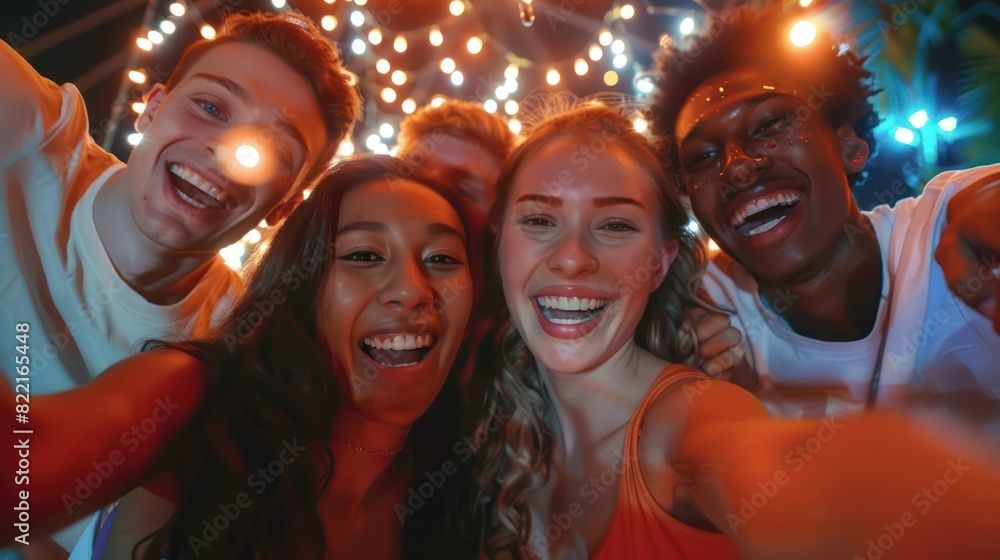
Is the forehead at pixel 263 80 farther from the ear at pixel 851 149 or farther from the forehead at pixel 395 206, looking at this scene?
the ear at pixel 851 149

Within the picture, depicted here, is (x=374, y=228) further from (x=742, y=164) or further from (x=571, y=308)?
(x=742, y=164)

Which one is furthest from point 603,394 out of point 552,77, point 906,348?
point 552,77

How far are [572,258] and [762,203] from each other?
0.92m

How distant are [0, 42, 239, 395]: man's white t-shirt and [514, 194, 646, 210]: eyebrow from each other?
59.4 inches

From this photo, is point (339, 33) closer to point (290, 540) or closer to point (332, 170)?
point (332, 170)

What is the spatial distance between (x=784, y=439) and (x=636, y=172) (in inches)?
42.7

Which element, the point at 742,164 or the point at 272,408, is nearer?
the point at 272,408

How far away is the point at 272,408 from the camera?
174cm

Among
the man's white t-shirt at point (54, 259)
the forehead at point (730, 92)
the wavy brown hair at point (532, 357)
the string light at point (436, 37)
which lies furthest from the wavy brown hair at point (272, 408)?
the string light at point (436, 37)

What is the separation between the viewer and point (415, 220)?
1962mm

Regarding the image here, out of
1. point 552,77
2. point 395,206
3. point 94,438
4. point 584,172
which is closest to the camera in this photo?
point 94,438

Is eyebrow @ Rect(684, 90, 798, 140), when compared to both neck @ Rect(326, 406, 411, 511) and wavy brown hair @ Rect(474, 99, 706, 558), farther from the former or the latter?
neck @ Rect(326, 406, 411, 511)

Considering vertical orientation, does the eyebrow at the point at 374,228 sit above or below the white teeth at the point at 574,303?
above

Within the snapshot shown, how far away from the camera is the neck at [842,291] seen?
220cm
